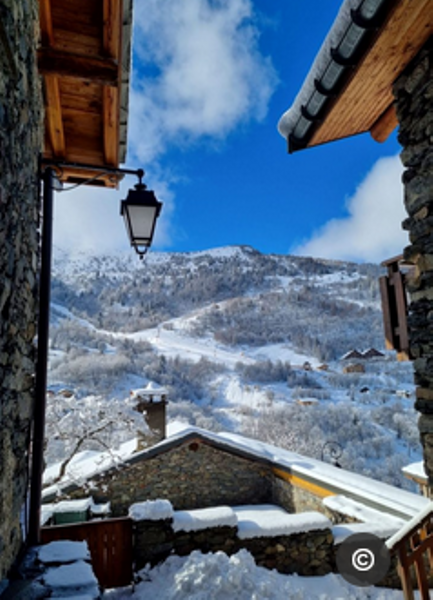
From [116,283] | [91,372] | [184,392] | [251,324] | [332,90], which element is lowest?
[184,392]

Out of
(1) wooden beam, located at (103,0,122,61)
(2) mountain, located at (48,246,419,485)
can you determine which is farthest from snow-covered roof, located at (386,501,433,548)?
(2) mountain, located at (48,246,419,485)

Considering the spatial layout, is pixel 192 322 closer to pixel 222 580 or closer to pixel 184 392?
pixel 184 392

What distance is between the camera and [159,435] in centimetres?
1033

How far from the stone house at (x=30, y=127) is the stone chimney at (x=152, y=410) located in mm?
8576

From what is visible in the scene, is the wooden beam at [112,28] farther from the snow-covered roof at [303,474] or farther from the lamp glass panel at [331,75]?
the snow-covered roof at [303,474]

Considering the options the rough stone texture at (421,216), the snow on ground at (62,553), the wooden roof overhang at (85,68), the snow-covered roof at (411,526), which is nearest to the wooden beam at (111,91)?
the wooden roof overhang at (85,68)

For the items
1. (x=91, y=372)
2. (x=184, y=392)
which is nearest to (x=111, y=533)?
(x=91, y=372)

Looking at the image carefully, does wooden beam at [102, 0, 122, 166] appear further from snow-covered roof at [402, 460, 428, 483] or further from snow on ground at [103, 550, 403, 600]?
snow-covered roof at [402, 460, 428, 483]

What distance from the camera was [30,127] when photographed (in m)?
1.88

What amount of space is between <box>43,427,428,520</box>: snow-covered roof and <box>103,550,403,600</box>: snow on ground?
1758mm

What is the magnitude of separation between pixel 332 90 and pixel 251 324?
78191mm

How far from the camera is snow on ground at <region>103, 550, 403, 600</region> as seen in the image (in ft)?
14.1

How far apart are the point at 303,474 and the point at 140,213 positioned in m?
7.38

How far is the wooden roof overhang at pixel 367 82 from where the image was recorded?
2180 mm
